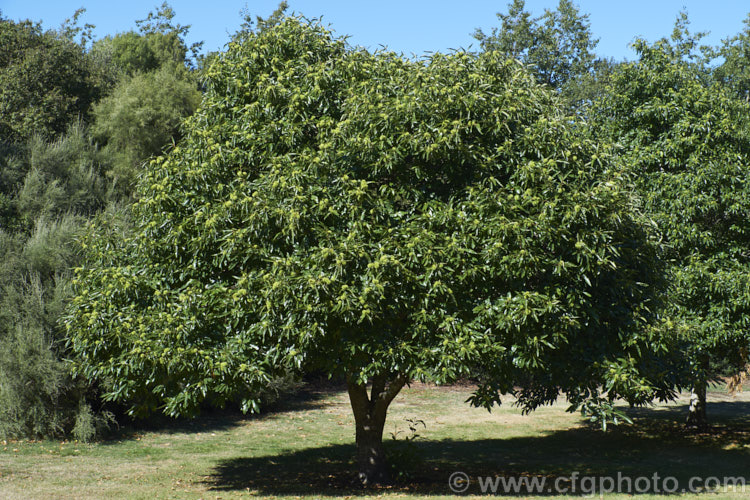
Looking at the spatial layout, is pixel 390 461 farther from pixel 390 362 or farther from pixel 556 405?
pixel 556 405

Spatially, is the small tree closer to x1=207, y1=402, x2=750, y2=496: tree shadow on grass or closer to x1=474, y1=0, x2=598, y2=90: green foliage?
x1=207, y1=402, x2=750, y2=496: tree shadow on grass

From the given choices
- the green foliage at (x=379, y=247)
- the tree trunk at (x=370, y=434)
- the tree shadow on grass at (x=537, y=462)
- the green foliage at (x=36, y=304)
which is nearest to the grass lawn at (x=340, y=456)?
the tree shadow on grass at (x=537, y=462)

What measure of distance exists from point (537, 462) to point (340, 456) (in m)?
4.52

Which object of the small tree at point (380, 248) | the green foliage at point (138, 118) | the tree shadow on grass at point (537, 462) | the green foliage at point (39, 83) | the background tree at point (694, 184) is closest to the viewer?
the small tree at point (380, 248)

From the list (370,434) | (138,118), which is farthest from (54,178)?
(370,434)

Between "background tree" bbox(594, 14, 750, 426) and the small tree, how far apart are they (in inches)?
164

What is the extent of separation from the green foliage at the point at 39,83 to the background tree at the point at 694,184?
20.8 meters

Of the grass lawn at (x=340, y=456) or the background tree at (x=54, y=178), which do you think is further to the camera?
the background tree at (x=54, y=178)

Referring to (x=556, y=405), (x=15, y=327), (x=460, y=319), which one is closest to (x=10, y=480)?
(x=15, y=327)

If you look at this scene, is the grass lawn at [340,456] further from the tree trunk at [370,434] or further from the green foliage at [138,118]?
the green foliage at [138,118]

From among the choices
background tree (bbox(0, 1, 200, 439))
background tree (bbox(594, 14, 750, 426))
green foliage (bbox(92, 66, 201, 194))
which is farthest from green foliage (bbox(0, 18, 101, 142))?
background tree (bbox(594, 14, 750, 426))

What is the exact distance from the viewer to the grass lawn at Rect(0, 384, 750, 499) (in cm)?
1177

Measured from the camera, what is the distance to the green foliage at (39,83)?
25594 millimetres

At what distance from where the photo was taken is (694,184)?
46.2 feet
